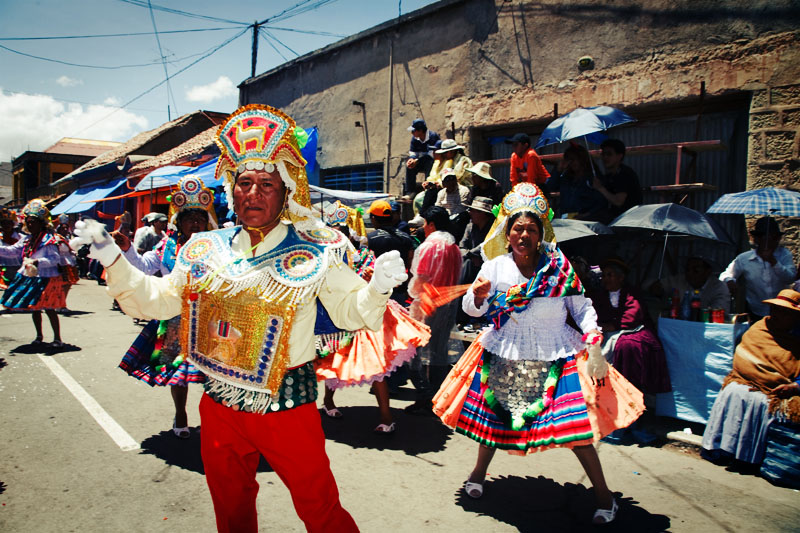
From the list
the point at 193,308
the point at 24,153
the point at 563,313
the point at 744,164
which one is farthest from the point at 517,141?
the point at 24,153

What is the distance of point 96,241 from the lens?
2270mm

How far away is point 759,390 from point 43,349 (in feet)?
31.6

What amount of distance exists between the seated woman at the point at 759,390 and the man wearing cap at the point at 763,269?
1269 mm

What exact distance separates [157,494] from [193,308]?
6.93 ft

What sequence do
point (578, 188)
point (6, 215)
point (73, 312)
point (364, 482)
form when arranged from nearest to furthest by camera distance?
point (364, 482)
point (578, 188)
point (6, 215)
point (73, 312)

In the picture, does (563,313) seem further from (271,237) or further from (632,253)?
(632,253)

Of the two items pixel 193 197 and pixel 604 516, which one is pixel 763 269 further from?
pixel 193 197

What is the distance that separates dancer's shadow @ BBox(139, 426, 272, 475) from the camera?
14.9ft

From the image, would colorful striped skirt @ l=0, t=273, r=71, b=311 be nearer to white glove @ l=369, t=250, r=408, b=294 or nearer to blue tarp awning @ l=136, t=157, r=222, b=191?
blue tarp awning @ l=136, t=157, r=222, b=191

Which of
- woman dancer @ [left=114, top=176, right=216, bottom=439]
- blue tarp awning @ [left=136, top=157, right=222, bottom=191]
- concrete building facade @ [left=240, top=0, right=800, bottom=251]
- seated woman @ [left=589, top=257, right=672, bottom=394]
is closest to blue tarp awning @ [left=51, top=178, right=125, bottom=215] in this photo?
blue tarp awning @ [left=136, top=157, right=222, bottom=191]

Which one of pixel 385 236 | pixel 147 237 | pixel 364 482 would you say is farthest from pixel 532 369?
pixel 147 237

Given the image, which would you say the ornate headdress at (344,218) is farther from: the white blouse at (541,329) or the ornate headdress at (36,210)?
the ornate headdress at (36,210)

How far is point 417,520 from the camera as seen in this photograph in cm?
373

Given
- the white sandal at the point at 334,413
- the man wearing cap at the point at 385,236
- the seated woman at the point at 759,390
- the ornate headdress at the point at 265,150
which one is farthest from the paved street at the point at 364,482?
the ornate headdress at the point at 265,150
